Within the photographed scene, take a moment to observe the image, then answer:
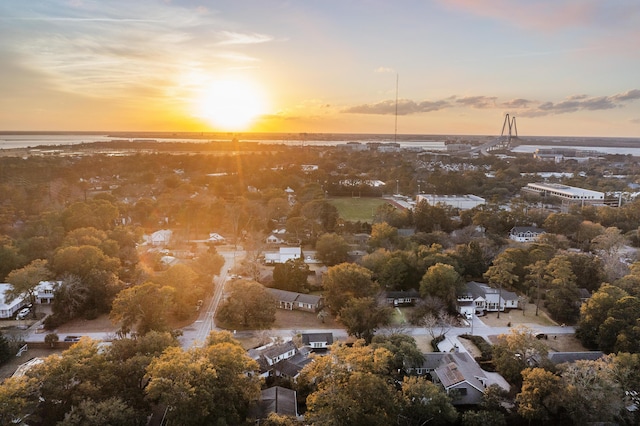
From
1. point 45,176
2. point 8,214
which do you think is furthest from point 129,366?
point 45,176

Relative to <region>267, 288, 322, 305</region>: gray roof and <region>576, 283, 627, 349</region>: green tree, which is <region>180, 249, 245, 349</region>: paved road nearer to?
<region>267, 288, 322, 305</region>: gray roof

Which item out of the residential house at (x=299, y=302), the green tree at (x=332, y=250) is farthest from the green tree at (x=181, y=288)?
the green tree at (x=332, y=250)

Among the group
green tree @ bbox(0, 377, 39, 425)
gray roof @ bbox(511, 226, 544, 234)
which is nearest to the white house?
green tree @ bbox(0, 377, 39, 425)

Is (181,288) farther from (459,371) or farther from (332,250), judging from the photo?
(459,371)

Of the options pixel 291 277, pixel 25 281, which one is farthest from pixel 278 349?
pixel 25 281

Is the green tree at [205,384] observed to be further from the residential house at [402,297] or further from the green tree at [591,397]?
the residential house at [402,297]

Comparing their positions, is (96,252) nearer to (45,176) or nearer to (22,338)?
(22,338)
